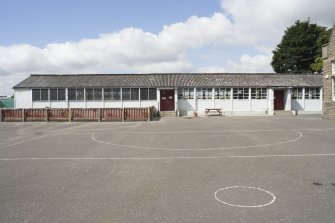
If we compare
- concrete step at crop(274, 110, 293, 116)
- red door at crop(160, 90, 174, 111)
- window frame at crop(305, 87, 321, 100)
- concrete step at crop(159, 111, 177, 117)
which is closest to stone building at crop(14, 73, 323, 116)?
red door at crop(160, 90, 174, 111)

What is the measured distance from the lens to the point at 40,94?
1344 inches

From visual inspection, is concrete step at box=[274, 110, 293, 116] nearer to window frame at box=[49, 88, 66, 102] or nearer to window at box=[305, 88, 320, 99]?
window at box=[305, 88, 320, 99]

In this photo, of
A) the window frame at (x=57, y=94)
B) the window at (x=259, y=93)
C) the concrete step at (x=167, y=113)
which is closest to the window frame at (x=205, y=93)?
the concrete step at (x=167, y=113)

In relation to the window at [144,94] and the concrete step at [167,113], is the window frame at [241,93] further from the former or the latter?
the window at [144,94]

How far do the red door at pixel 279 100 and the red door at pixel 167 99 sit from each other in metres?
12.0

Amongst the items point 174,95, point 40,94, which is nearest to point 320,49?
point 174,95

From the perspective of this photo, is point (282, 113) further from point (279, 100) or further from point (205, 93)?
point (205, 93)

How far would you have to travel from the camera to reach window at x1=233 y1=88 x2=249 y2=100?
113ft

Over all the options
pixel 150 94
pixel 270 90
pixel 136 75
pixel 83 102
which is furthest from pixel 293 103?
pixel 83 102

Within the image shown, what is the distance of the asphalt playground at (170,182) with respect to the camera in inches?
221

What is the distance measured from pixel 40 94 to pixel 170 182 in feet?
99.4

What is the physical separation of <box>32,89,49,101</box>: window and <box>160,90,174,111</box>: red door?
12.9 m

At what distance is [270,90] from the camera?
34.2m

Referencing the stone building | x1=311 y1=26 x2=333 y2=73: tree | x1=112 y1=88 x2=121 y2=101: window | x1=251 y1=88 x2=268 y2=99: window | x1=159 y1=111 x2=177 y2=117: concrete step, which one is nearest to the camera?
x1=159 y1=111 x2=177 y2=117: concrete step
